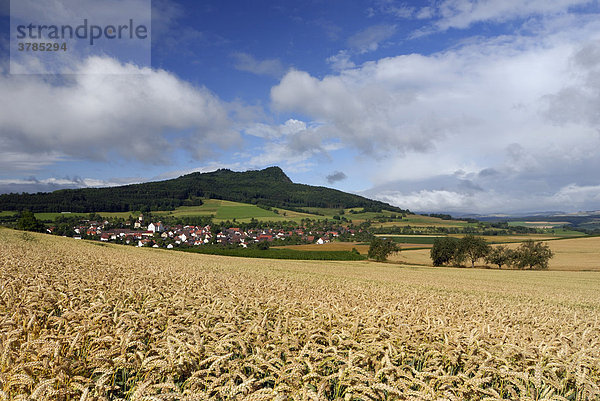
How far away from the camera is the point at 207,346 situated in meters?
3.58

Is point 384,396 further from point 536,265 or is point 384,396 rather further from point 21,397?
point 536,265

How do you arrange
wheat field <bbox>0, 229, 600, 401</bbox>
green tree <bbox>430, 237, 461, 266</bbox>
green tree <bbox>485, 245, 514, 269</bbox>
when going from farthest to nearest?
green tree <bbox>485, 245, 514, 269</bbox> < green tree <bbox>430, 237, 461, 266</bbox> < wheat field <bbox>0, 229, 600, 401</bbox>

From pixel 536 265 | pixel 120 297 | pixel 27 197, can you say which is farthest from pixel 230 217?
pixel 120 297

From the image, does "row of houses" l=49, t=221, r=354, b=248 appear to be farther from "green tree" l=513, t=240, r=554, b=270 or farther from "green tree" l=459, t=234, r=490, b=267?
"green tree" l=513, t=240, r=554, b=270

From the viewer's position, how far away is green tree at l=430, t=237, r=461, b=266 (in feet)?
202

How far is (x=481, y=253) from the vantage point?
6147cm

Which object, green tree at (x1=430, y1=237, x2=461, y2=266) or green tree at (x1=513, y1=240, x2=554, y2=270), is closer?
green tree at (x1=513, y1=240, x2=554, y2=270)

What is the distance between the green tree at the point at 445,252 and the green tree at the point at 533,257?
1124 cm

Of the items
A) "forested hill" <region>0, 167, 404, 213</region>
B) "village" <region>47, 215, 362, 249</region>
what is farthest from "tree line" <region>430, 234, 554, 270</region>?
"forested hill" <region>0, 167, 404, 213</region>

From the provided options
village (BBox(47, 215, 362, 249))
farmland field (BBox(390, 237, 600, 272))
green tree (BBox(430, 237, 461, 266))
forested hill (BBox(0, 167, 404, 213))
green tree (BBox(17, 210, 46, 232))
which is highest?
forested hill (BBox(0, 167, 404, 213))

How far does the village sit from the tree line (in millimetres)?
39027

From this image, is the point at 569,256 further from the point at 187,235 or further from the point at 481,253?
the point at 187,235

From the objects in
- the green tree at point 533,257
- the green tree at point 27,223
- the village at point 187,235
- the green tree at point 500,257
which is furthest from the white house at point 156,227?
the green tree at point 533,257

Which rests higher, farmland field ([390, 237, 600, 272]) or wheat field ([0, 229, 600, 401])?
wheat field ([0, 229, 600, 401])
